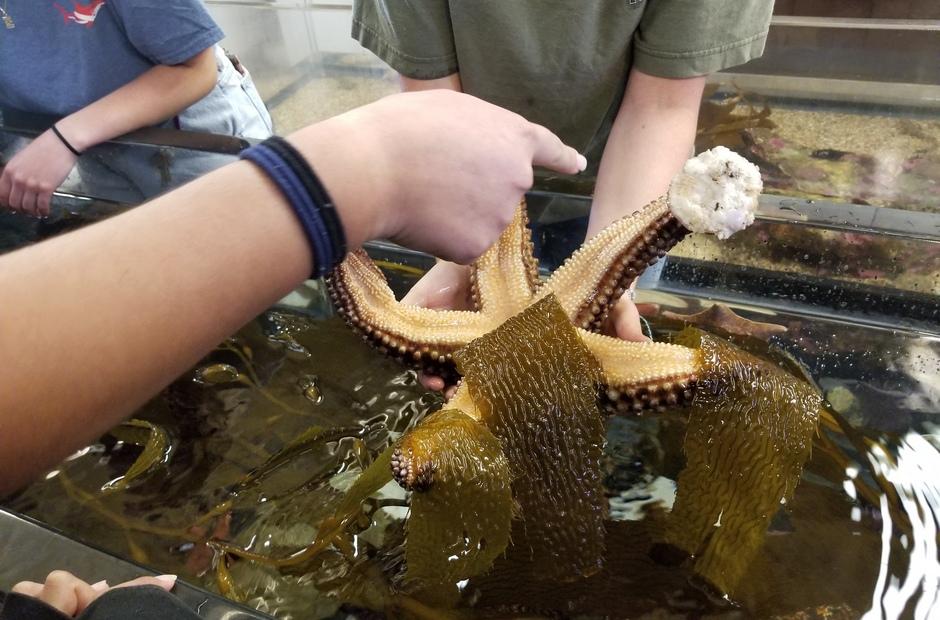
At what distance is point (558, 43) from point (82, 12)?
3.86 ft

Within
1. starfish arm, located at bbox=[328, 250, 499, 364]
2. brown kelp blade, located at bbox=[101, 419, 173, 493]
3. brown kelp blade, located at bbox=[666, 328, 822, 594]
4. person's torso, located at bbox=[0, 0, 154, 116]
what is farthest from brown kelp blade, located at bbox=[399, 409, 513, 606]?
person's torso, located at bbox=[0, 0, 154, 116]

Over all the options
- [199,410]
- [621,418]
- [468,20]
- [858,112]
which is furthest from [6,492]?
[858,112]

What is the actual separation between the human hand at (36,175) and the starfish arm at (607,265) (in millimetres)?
1196

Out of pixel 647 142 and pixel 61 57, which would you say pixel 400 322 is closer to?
pixel 647 142

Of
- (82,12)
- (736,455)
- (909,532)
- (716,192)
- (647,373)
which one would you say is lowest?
(909,532)

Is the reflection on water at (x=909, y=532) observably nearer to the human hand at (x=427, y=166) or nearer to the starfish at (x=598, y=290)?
the starfish at (x=598, y=290)

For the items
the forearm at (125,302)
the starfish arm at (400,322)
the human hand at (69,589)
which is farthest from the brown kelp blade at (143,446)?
the forearm at (125,302)

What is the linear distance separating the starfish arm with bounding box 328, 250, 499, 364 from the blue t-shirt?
0.99m

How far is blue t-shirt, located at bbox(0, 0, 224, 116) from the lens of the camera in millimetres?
1506

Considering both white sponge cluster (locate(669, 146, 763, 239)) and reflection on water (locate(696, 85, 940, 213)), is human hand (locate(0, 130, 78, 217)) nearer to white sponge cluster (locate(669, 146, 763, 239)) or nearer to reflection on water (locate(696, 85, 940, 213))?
white sponge cluster (locate(669, 146, 763, 239))

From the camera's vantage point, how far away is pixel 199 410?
1094mm

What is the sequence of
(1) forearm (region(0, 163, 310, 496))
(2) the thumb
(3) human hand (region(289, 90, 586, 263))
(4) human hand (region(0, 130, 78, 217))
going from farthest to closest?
(4) human hand (region(0, 130, 78, 217)) < (2) the thumb < (3) human hand (region(289, 90, 586, 263)) < (1) forearm (region(0, 163, 310, 496))

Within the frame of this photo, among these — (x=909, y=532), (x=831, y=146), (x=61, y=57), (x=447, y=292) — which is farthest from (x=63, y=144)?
(x=831, y=146)

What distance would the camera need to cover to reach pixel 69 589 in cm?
67
